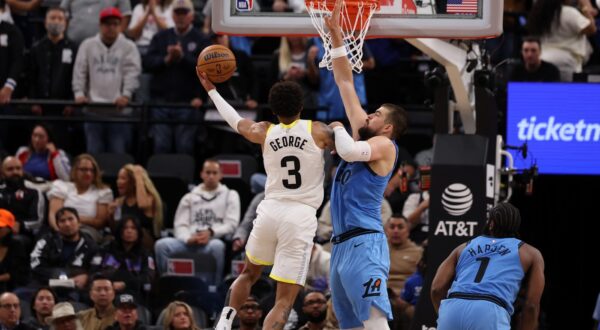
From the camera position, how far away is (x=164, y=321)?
1305 centimetres

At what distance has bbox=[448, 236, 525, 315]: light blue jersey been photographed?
31.8 feet

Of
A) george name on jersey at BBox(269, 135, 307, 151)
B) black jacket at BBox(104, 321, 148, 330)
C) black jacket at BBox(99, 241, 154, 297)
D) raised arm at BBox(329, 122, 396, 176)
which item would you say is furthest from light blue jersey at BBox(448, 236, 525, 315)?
black jacket at BBox(99, 241, 154, 297)

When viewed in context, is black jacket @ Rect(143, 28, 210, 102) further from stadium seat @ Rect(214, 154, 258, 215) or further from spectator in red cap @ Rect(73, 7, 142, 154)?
stadium seat @ Rect(214, 154, 258, 215)

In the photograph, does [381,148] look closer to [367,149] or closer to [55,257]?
[367,149]

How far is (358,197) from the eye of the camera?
9.48 m

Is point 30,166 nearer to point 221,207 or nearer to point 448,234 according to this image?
point 221,207

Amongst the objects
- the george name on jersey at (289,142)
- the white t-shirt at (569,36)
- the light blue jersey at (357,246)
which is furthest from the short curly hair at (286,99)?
the white t-shirt at (569,36)

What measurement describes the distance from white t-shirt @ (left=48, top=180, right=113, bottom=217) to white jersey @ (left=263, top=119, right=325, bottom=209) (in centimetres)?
629

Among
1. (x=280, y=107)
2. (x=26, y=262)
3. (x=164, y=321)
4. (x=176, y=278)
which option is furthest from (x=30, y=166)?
(x=280, y=107)

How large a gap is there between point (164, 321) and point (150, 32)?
605cm

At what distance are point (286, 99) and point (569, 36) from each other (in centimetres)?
817

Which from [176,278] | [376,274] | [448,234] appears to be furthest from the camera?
[176,278]

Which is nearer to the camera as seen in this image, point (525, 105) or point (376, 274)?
point (376, 274)

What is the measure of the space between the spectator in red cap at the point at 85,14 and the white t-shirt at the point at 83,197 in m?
2.79
